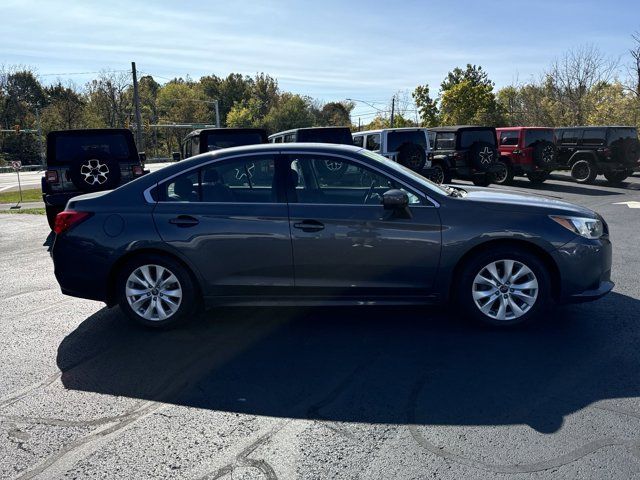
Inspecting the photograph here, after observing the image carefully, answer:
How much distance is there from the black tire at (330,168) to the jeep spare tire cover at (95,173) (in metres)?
5.35

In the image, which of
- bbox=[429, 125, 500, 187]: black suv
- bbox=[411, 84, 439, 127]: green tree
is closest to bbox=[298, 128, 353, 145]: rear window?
bbox=[429, 125, 500, 187]: black suv

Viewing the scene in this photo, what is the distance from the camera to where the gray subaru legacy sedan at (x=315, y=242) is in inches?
173

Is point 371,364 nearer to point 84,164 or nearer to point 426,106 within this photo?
point 84,164

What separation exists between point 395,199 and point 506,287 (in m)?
1.23

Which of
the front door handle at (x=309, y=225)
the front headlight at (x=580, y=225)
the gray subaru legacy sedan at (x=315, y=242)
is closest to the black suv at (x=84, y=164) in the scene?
the gray subaru legacy sedan at (x=315, y=242)

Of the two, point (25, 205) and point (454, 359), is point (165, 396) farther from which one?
point (25, 205)

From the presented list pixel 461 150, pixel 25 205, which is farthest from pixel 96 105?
pixel 461 150

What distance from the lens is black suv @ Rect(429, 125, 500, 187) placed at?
16.6 meters

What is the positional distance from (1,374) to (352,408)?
2.69 meters

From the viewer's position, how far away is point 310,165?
466cm

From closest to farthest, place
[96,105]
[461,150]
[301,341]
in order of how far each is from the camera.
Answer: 1. [301,341]
2. [461,150]
3. [96,105]

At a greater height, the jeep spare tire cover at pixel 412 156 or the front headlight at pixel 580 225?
the jeep spare tire cover at pixel 412 156

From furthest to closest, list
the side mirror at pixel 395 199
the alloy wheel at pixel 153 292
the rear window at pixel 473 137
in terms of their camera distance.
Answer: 1. the rear window at pixel 473 137
2. the alloy wheel at pixel 153 292
3. the side mirror at pixel 395 199

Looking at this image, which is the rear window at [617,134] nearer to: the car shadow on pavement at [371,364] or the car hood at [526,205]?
the car shadow on pavement at [371,364]
